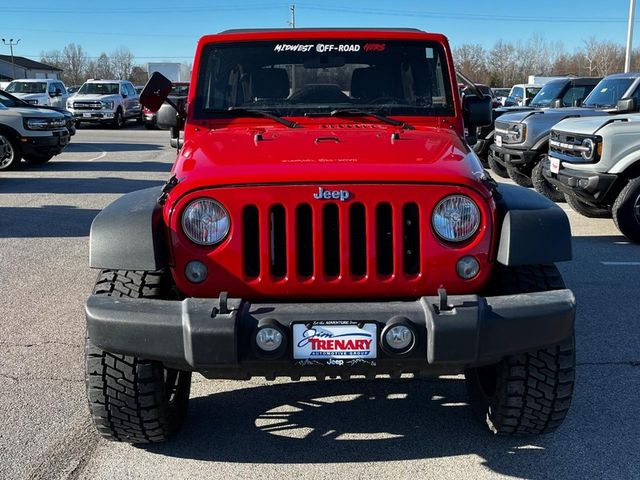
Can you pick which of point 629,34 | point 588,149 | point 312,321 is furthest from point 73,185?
point 629,34

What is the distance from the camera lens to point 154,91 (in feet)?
14.3

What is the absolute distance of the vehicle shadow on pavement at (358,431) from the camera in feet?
11.1

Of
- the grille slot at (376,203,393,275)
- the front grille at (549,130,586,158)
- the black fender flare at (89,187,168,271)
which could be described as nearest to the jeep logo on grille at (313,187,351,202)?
the grille slot at (376,203,393,275)

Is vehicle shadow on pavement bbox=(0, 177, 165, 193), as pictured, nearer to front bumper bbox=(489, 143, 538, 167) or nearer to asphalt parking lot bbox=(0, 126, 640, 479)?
front bumper bbox=(489, 143, 538, 167)

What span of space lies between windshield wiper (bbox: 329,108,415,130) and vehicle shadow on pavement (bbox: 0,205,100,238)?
15.9ft

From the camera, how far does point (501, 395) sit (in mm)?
3277

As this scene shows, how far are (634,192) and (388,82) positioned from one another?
170 inches

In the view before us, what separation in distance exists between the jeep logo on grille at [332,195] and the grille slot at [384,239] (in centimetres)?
14

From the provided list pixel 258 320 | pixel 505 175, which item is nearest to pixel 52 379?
pixel 258 320

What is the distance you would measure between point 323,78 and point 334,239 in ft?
5.60

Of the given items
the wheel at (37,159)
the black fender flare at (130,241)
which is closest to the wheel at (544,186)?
the black fender flare at (130,241)

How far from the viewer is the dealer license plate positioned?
9.30 ft

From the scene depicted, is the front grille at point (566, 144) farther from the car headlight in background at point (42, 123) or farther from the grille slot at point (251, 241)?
the car headlight in background at point (42, 123)

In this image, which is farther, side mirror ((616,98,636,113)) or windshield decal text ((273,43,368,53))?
side mirror ((616,98,636,113))
